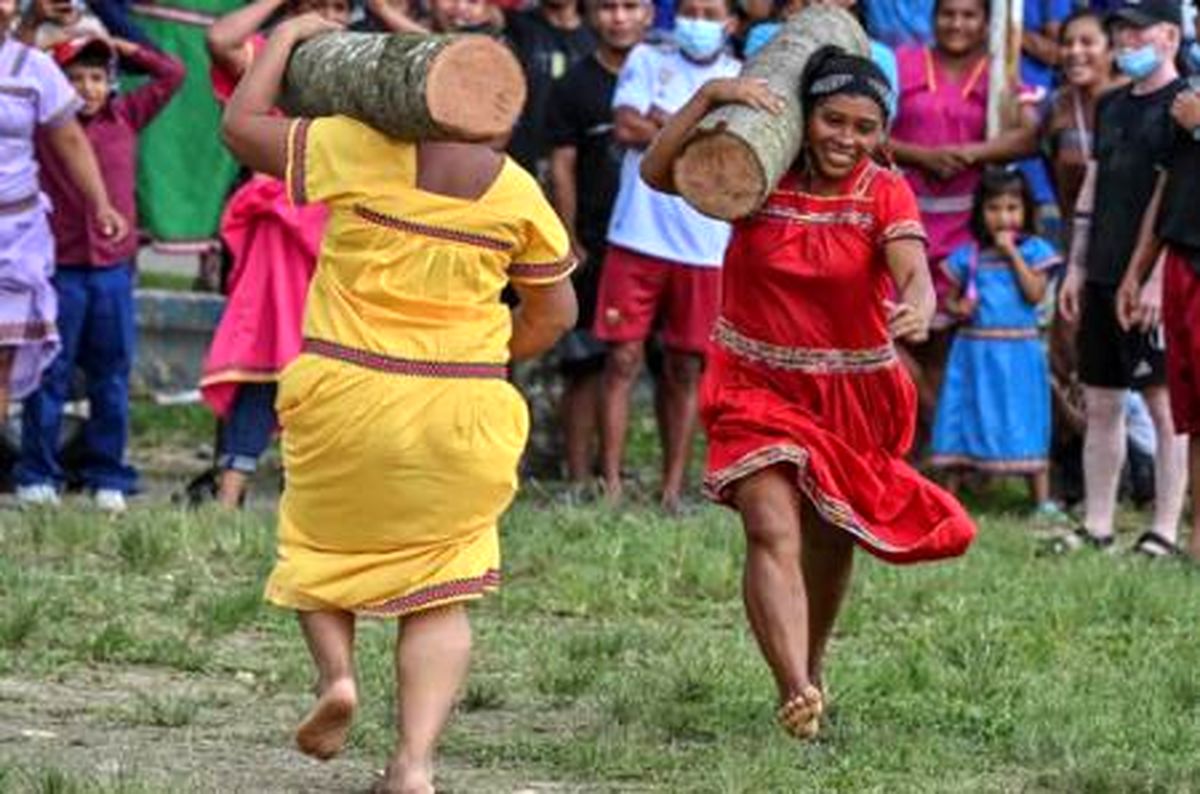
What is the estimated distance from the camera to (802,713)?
27.9 feet

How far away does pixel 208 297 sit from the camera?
1555 cm

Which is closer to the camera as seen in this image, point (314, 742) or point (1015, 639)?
point (314, 742)

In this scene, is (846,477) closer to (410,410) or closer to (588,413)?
(410,410)

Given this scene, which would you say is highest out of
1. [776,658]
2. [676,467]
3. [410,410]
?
[410,410]

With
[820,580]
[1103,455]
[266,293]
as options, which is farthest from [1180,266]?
[820,580]

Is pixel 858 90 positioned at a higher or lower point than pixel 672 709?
higher

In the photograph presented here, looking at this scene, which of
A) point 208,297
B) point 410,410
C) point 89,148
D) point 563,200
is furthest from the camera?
point 208,297

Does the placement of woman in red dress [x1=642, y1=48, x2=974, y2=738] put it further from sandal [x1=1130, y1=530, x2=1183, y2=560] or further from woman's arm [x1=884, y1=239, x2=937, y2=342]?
sandal [x1=1130, y1=530, x2=1183, y2=560]

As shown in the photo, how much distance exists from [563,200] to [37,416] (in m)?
2.21

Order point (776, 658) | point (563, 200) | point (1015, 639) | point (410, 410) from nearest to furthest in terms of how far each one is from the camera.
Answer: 1. point (410, 410)
2. point (776, 658)
3. point (1015, 639)
4. point (563, 200)

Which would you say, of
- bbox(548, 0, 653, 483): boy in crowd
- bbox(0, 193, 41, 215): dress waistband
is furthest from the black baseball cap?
bbox(0, 193, 41, 215): dress waistband

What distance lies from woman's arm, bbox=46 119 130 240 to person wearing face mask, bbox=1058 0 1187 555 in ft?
11.9

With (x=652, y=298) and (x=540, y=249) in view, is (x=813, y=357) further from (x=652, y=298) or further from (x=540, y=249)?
(x=652, y=298)

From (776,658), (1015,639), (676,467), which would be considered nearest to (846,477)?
(776,658)
